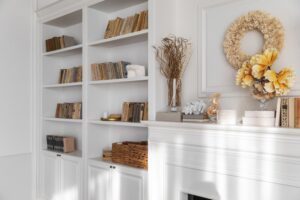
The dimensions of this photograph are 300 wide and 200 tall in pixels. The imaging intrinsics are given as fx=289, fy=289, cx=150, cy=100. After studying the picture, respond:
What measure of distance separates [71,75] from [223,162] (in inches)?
86.2

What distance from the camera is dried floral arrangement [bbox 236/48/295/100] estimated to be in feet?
5.64

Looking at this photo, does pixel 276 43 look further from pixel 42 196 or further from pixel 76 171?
pixel 42 196

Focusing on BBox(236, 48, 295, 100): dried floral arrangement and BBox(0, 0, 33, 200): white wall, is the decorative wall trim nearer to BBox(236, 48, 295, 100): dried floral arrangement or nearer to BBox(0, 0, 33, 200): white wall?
BBox(236, 48, 295, 100): dried floral arrangement

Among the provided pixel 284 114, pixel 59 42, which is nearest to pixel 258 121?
pixel 284 114

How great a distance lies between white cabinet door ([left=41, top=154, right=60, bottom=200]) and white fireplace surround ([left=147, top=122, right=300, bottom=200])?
1566 millimetres

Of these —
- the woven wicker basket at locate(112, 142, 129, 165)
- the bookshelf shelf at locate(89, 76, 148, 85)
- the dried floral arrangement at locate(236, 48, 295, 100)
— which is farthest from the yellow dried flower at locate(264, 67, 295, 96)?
the woven wicker basket at locate(112, 142, 129, 165)

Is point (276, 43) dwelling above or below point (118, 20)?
below

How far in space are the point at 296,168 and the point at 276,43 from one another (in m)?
0.83

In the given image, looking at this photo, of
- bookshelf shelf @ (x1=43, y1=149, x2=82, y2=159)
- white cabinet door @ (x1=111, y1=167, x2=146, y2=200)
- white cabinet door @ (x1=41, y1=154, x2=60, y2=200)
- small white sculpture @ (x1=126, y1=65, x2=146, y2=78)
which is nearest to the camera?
white cabinet door @ (x1=111, y1=167, x2=146, y2=200)

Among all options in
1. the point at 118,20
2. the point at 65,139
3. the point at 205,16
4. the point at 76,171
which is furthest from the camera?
the point at 65,139

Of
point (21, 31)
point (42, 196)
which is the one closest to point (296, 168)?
point (42, 196)

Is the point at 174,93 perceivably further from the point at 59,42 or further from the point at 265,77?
the point at 59,42

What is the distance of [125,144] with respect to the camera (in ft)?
8.85

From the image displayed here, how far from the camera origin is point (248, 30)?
2.10 m
